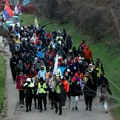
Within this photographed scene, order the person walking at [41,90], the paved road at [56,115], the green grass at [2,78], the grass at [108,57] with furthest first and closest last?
the green grass at [2,78]
the grass at [108,57]
the person walking at [41,90]
the paved road at [56,115]

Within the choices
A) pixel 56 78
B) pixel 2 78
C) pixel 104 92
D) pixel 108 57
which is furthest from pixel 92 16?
pixel 104 92

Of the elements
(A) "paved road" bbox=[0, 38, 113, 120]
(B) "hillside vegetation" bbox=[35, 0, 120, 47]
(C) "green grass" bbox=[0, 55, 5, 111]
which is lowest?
(A) "paved road" bbox=[0, 38, 113, 120]

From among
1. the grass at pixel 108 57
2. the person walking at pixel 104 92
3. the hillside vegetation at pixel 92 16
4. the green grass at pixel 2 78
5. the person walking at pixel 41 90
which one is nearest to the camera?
the person walking at pixel 104 92

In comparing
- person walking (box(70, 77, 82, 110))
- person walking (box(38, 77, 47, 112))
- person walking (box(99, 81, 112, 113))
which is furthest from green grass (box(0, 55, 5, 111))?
person walking (box(99, 81, 112, 113))

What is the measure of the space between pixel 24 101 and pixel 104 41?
1397cm

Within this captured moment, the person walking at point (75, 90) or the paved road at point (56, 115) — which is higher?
the person walking at point (75, 90)

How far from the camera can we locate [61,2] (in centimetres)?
4538

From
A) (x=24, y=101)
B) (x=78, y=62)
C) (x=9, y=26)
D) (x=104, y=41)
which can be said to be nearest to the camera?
(x=24, y=101)

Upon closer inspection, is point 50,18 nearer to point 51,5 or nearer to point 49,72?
point 51,5

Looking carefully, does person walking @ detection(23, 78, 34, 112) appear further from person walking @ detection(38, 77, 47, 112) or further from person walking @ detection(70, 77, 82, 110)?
person walking @ detection(70, 77, 82, 110)

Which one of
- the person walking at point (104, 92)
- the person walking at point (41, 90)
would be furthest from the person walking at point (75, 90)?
the person walking at point (41, 90)

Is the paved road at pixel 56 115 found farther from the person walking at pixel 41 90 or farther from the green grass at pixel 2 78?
the green grass at pixel 2 78

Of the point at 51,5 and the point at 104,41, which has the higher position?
the point at 51,5

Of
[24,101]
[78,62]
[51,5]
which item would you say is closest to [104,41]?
[78,62]
